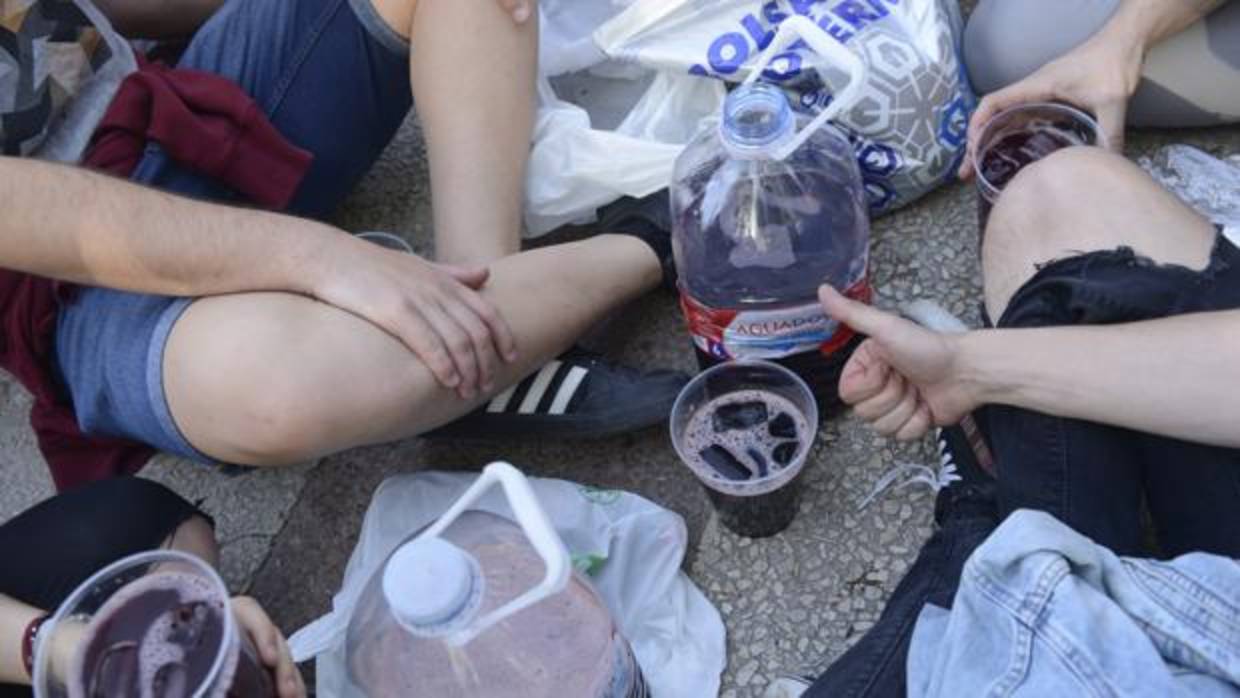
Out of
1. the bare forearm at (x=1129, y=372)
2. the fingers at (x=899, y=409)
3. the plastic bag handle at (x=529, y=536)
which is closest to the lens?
the plastic bag handle at (x=529, y=536)

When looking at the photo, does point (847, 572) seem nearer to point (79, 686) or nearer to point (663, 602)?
point (663, 602)

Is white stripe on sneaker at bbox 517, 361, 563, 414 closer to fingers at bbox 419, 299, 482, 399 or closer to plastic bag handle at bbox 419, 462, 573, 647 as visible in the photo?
fingers at bbox 419, 299, 482, 399

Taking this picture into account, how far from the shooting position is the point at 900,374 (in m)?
1.54

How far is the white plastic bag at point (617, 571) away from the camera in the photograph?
5.34ft

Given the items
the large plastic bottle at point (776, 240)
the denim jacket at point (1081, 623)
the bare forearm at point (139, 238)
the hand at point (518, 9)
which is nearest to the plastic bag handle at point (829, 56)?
the large plastic bottle at point (776, 240)

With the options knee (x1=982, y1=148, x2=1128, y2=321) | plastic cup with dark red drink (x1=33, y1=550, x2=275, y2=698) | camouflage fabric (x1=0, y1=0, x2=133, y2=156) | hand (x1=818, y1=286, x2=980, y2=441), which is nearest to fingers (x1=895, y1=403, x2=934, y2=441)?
hand (x1=818, y1=286, x2=980, y2=441)

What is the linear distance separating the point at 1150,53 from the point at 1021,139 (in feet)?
1.01

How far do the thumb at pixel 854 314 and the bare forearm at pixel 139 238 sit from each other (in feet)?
2.21

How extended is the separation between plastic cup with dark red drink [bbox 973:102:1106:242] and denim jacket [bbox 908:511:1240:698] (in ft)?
2.16

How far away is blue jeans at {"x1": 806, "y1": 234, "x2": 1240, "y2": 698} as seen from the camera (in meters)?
1.37

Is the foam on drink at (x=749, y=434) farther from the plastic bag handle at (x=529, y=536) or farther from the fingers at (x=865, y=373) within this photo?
the plastic bag handle at (x=529, y=536)

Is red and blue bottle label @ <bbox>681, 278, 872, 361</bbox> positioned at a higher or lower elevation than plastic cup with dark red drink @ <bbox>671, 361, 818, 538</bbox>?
higher

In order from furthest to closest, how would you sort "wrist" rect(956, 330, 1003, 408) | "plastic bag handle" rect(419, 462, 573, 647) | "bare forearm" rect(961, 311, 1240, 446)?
"wrist" rect(956, 330, 1003, 408), "bare forearm" rect(961, 311, 1240, 446), "plastic bag handle" rect(419, 462, 573, 647)

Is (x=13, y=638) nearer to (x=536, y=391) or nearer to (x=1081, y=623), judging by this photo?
(x=536, y=391)
